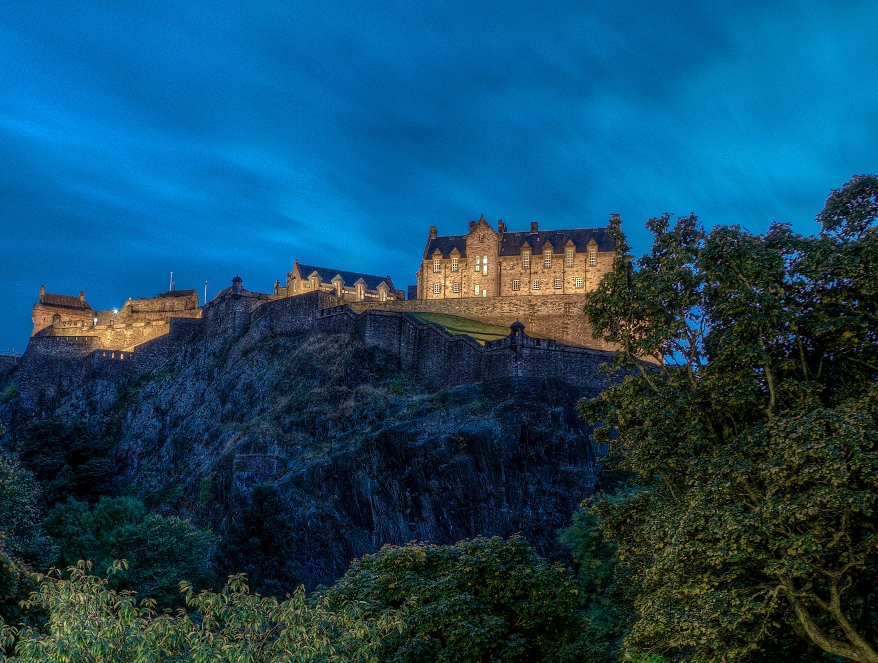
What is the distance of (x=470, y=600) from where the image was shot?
21.7 m

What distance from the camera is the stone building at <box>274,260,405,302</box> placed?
9894cm

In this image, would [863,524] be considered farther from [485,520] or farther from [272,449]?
[272,449]

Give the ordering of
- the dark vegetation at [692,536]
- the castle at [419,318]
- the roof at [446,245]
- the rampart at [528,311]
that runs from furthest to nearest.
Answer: the roof at [446,245] < the rampart at [528,311] < the castle at [419,318] < the dark vegetation at [692,536]

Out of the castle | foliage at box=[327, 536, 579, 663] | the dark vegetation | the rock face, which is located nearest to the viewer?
the dark vegetation

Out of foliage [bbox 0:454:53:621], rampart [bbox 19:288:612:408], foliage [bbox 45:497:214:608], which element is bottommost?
foliage [bbox 45:497:214:608]

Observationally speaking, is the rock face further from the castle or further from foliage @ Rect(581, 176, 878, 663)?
foliage @ Rect(581, 176, 878, 663)

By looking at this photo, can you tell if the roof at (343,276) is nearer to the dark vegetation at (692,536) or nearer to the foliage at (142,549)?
the foliage at (142,549)

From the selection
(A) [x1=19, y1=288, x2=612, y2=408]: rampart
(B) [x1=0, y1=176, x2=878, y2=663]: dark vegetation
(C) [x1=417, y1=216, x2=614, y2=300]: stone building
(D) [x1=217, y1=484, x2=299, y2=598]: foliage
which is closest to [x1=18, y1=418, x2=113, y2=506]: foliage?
(A) [x1=19, y1=288, x2=612, y2=408]: rampart

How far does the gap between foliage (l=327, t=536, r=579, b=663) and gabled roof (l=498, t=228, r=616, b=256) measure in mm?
57587

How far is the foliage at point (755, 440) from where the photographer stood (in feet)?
51.3

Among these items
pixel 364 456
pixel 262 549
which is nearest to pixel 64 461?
pixel 364 456

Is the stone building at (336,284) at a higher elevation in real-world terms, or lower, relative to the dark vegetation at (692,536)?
higher

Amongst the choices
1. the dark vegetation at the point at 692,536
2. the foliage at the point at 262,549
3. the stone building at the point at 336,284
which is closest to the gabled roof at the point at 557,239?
the stone building at the point at 336,284

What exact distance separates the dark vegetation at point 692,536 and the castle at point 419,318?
3506 cm
